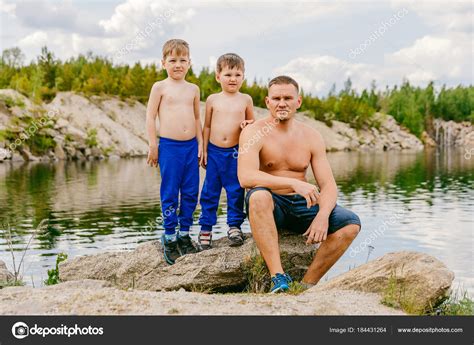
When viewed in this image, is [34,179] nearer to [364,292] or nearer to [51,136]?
[51,136]

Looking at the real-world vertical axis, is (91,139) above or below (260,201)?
below

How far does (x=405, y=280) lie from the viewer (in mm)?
6309

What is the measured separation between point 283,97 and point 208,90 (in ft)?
248

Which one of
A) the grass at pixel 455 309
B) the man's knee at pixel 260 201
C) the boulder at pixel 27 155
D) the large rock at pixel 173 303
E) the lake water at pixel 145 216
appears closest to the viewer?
the large rock at pixel 173 303

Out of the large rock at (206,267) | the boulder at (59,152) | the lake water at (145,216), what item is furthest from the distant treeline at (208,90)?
the large rock at (206,267)

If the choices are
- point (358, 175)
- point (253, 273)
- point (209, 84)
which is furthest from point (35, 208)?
point (209, 84)

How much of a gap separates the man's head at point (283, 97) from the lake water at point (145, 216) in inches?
125

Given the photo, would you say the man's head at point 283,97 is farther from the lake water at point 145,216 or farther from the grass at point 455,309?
the lake water at point 145,216

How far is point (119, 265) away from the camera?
873cm

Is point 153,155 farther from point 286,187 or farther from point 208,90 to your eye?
point 208,90

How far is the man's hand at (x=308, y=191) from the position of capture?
6547 millimetres

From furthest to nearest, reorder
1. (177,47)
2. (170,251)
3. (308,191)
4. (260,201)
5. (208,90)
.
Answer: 1. (208,90)
2. (170,251)
3. (177,47)
4. (260,201)
5. (308,191)

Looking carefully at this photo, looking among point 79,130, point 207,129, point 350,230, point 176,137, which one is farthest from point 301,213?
point 79,130
